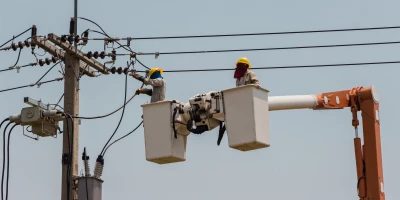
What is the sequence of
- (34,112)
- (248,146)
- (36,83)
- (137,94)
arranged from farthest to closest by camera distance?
1. (36,83)
2. (34,112)
3. (137,94)
4. (248,146)

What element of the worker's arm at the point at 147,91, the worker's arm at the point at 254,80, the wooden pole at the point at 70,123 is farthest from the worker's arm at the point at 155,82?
the wooden pole at the point at 70,123

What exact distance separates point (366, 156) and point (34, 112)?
627cm

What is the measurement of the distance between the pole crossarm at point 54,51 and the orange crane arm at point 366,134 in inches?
190

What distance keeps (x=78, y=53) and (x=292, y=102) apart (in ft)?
15.8

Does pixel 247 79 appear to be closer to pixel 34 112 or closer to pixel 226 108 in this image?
pixel 226 108

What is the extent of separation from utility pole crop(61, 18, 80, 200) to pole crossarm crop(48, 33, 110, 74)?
0.40ft

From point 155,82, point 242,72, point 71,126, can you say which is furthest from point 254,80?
point 71,126

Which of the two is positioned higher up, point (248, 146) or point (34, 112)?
point (34, 112)

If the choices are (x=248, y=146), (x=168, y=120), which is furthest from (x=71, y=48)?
(x=248, y=146)

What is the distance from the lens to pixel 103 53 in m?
23.0

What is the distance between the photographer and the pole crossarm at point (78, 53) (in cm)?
2220

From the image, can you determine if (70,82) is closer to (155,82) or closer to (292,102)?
(155,82)

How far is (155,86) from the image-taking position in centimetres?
2031

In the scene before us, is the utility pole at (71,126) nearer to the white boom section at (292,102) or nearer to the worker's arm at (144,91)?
the worker's arm at (144,91)
